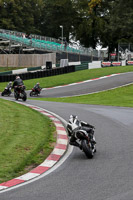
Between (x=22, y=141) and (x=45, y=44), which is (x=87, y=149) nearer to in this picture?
(x=22, y=141)

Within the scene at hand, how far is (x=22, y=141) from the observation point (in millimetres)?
9938

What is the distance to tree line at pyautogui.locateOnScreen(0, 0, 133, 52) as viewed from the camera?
6888 cm

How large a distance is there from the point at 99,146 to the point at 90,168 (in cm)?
218

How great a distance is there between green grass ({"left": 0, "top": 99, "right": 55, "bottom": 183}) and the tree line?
55696 mm

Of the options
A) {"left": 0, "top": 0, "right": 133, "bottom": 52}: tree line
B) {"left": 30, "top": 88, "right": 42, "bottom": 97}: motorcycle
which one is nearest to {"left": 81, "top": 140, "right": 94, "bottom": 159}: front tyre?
{"left": 30, "top": 88, "right": 42, "bottom": 97}: motorcycle

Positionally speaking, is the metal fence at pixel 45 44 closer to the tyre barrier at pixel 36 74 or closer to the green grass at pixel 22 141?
the tyre barrier at pixel 36 74

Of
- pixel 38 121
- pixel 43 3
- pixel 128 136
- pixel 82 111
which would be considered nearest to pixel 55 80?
pixel 82 111

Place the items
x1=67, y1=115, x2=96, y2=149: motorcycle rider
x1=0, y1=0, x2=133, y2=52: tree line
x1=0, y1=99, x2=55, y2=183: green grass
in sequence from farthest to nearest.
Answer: x1=0, y1=0, x2=133, y2=52: tree line < x1=67, y1=115, x2=96, y2=149: motorcycle rider < x1=0, y1=99, x2=55, y2=183: green grass

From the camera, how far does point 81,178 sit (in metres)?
6.94

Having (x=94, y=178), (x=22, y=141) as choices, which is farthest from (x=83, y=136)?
(x=22, y=141)

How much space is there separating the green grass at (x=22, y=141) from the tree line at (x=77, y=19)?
183ft

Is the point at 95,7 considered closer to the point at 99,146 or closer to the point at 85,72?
the point at 85,72

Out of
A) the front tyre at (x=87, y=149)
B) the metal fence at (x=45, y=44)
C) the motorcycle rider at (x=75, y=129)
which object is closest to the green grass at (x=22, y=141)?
the motorcycle rider at (x=75, y=129)

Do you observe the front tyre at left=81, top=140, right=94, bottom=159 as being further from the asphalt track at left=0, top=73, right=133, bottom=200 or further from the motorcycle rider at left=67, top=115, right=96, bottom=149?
the motorcycle rider at left=67, top=115, right=96, bottom=149
